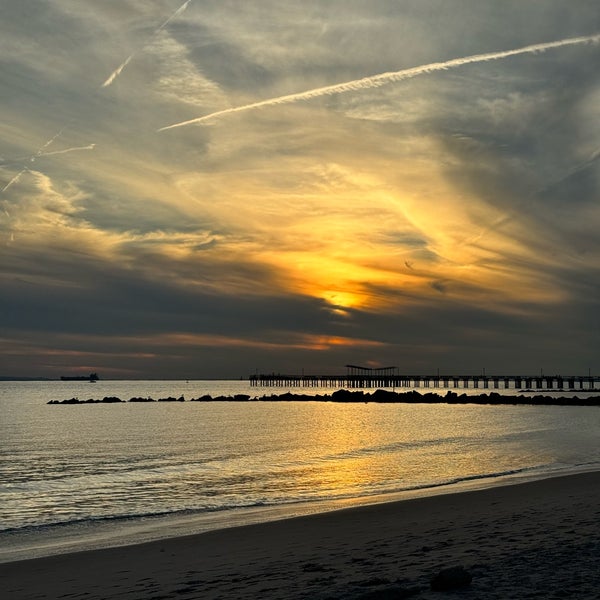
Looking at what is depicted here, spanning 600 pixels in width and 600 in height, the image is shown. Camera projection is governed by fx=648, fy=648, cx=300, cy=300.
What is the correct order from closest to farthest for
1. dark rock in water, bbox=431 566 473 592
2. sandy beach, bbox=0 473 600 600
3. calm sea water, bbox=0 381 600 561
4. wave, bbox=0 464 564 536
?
dark rock in water, bbox=431 566 473 592 → sandy beach, bbox=0 473 600 600 → wave, bbox=0 464 564 536 → calm sea water, bbox=0 381 600 561

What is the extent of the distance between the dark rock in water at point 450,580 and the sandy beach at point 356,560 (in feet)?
0.20

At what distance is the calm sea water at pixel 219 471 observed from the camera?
1979 cm

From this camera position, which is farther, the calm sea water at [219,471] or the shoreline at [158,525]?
the calm sea water at [219,471]

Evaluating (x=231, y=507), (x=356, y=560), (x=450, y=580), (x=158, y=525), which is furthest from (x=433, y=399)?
(x=450, y=580)

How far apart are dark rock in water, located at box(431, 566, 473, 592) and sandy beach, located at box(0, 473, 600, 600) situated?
61 mm

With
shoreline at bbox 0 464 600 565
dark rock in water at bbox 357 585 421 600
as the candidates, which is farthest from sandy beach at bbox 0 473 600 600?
shoreline at bbox 0 464 600 565

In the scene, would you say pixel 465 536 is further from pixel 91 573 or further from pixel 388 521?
pixel 91 573

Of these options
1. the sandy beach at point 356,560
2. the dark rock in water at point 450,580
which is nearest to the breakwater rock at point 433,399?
the sandy beach at point 356,560

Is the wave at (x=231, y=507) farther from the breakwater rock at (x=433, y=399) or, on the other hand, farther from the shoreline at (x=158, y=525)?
the breakwater rock at (x=433, y=399)

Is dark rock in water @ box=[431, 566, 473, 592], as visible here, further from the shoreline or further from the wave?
the wave

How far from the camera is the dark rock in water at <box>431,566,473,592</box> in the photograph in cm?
924

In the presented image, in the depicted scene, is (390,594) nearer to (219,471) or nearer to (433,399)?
(219,471)

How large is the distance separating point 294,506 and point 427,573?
39.4 feet

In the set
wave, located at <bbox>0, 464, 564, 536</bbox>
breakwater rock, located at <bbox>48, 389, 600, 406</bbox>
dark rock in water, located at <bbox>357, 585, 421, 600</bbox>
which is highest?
breakwater rock, located at <bbox>48, 389, 600, 406</bbox>
